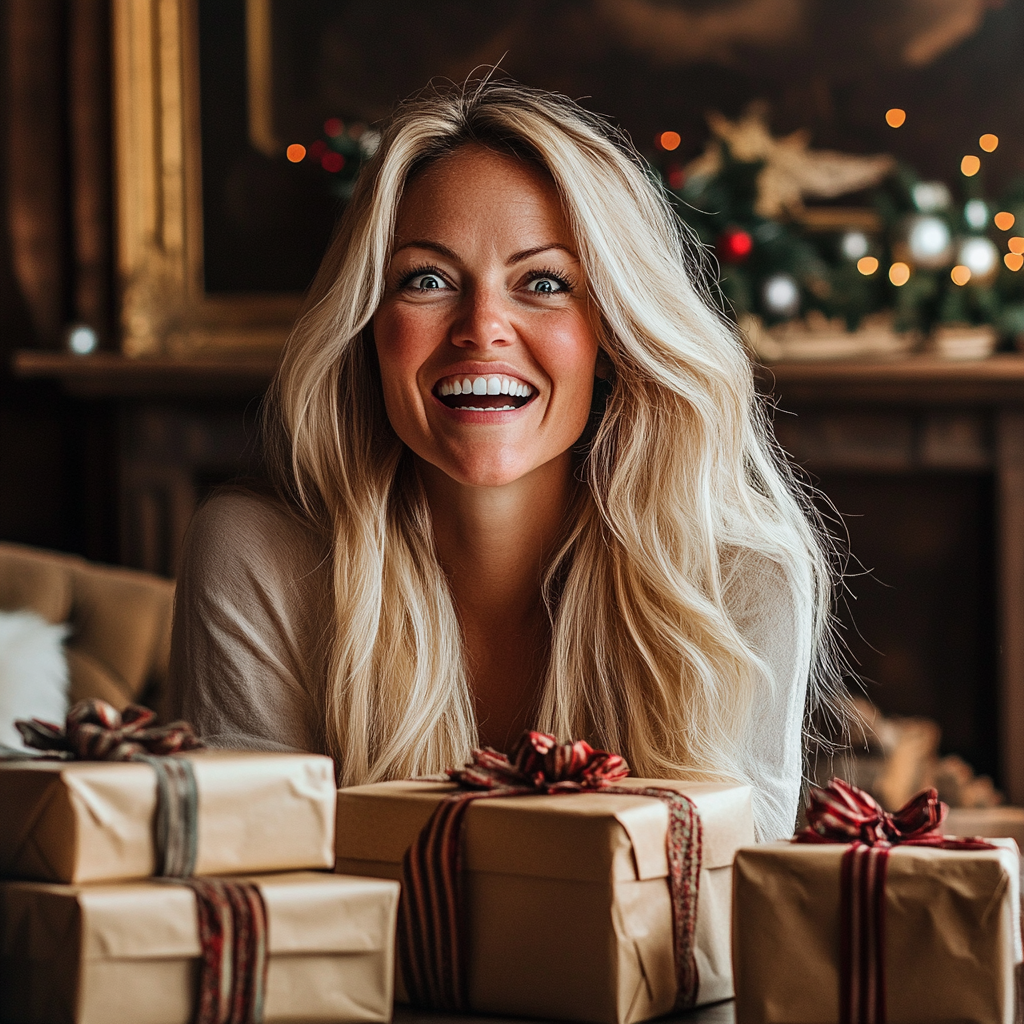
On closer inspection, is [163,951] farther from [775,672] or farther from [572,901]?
[775,672]

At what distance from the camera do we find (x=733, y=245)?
2992mm

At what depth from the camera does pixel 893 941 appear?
1.91ft

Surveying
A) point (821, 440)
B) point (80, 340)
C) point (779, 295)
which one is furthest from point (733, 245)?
point (80, 340)

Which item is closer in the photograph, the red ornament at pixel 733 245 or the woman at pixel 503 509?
the woman at pixel 503 509

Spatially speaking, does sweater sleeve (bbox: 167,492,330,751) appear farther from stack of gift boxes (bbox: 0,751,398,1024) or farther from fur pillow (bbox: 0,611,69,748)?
fur pillow (bbox: 0,611,69,748)

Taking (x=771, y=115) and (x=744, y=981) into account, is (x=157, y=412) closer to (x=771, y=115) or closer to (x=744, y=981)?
(x=771, y=115)

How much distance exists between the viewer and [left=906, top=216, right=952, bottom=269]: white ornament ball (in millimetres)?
3021

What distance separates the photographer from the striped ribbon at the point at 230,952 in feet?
1.87

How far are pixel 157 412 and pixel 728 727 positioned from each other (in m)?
2.44

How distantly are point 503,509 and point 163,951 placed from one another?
2.48 ft

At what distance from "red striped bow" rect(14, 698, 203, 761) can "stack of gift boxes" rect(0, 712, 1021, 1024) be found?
0.02 m

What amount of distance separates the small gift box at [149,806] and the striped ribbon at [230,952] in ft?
0.07

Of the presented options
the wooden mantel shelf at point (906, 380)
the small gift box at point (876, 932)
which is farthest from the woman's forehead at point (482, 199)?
the wooden mantel shelf at point (906, 380)

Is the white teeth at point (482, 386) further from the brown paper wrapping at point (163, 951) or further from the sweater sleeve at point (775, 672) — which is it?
the brown paper wrapping at point (163, 951)
